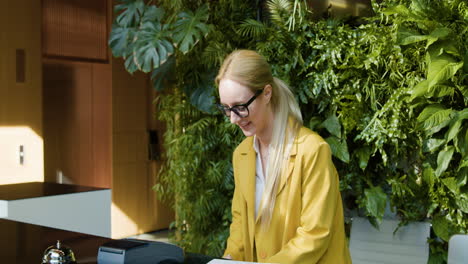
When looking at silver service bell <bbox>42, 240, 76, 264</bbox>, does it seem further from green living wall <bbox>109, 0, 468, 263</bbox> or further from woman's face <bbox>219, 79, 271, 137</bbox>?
green living wall <bbox>109, 0, 468, 263</bbox>

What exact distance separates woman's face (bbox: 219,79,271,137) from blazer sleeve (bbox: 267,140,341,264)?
0.21 m

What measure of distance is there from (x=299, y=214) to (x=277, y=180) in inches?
5.9

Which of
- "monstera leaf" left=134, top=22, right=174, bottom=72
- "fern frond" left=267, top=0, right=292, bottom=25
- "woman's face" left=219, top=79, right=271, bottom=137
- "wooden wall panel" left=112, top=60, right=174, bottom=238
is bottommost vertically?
"wooden wall panel" left=112, top=60, right=174, bottom=238

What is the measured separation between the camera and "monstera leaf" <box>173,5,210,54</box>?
191 inches

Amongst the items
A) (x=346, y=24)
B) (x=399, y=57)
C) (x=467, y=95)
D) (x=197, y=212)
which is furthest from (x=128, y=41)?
(x=467, y=95)

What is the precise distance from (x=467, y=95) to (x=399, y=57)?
0.52 meters

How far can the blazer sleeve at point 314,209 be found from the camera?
2.07m

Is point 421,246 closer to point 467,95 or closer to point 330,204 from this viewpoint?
point 467,95

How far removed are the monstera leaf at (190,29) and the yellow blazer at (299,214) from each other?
2631 millimetres

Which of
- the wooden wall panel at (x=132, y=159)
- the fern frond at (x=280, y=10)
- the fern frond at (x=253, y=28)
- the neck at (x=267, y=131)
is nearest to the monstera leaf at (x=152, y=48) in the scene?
the fern frond at (x=253, y=28)

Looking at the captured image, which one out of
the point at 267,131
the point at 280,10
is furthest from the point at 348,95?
the point at 267,131

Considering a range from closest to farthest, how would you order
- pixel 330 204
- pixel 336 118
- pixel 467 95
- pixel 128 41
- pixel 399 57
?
pixel 330 204 < pixel 467 95 < pixel 399 57 < pixel 336 118 < pixel 128 41

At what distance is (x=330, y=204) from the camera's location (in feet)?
6.93

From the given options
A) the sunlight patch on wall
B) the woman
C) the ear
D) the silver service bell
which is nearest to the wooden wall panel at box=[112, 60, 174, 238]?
the sunlight patch on wall
